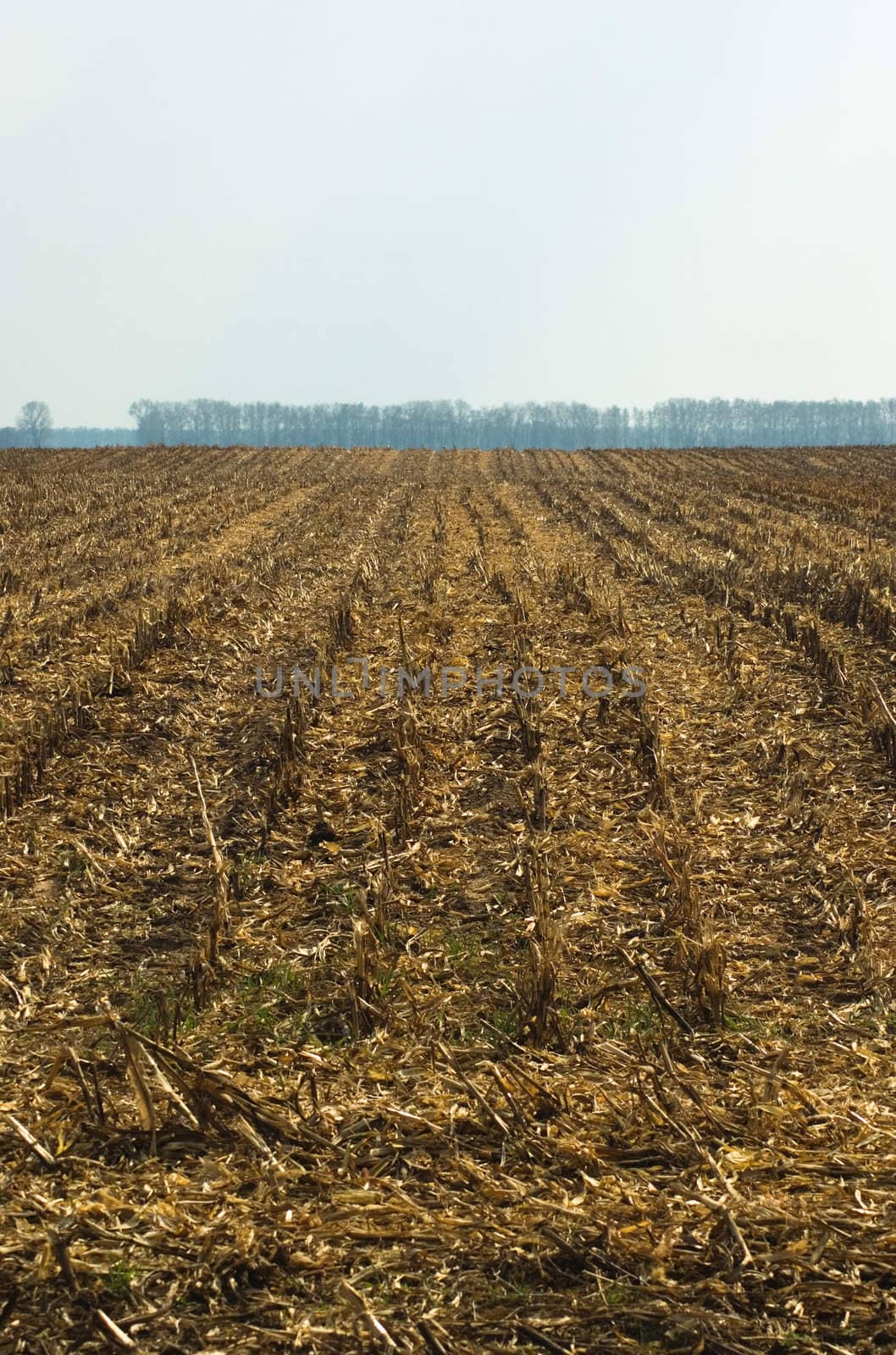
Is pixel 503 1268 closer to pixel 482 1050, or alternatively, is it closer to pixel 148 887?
pixel 482 1050

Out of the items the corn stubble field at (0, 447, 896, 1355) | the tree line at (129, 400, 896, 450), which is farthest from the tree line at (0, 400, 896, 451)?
the corn stubble field at (0, 447, 896, 1355)

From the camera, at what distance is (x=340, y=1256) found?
3615 mm

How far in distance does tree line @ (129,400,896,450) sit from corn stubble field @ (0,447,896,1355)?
15231 cm

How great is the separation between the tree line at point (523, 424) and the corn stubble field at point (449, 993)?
152309 mm

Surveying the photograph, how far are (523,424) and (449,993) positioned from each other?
178571 mm

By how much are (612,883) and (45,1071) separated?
11.0 feet

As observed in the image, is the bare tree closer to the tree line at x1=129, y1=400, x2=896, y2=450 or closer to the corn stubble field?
the tree line at x1=129, y1=400, x2=896, y2=450

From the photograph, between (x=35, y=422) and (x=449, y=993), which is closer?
(x=449, y=993)

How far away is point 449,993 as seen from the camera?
537 centimetres

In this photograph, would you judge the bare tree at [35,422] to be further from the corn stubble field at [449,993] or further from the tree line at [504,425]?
the corn stubble field at [449,993]

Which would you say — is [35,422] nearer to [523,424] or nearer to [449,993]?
[523,424]

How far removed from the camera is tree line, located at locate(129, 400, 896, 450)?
166625mm

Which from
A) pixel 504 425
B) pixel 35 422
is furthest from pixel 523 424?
pixel 35 422

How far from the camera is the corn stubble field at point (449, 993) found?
353 centimetres
